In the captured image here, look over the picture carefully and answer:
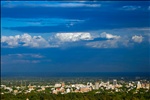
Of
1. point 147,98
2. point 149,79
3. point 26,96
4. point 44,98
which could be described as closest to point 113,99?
point 147,98

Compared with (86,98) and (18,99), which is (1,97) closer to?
(18,99)

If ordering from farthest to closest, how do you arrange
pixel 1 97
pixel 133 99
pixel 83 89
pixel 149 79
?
pixel 149 79 → pixel 83 89 → pixel 1 97 → pixel 133 99

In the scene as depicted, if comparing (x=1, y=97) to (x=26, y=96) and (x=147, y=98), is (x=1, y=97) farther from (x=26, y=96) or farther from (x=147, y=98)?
(x=147, y=98)

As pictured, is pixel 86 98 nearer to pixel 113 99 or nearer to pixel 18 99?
pixel 113 99

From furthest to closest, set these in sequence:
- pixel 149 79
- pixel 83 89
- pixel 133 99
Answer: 1. pixel 149 79
2. pixel 83 89
3. pixel 133 99

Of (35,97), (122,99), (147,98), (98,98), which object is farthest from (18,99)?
(147,98)

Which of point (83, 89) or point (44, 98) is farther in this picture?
point (83, 89)

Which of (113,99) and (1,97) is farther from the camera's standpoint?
(1,97)

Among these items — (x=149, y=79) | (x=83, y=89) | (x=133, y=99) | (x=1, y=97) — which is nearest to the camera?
(x=133, y=99)
